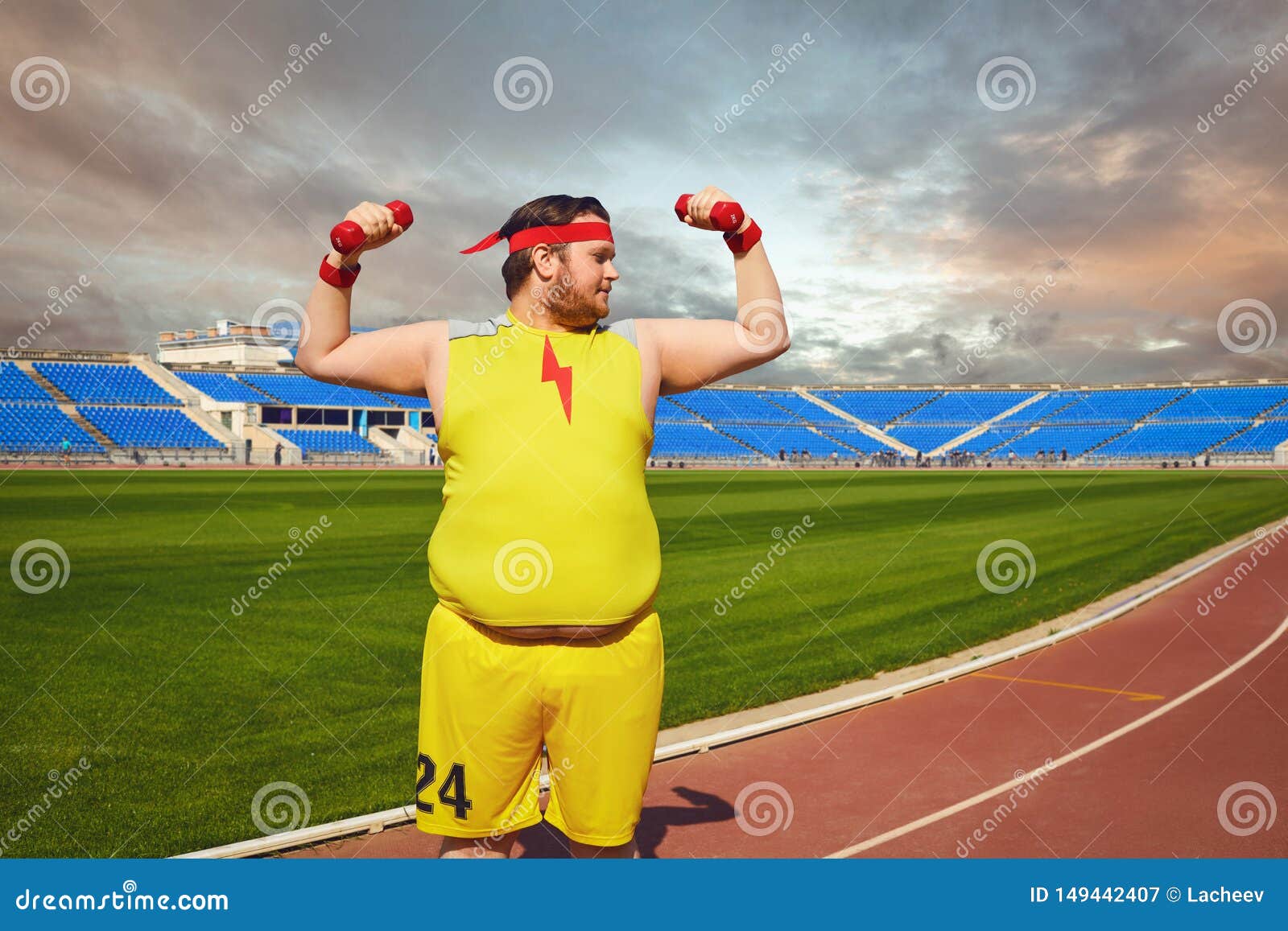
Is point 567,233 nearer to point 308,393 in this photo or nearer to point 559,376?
point 559,376

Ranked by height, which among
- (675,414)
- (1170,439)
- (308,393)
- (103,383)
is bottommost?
(103,383)

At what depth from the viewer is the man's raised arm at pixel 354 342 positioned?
2309mm

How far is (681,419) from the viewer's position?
70062mm

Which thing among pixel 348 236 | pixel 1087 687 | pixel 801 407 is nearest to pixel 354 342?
pixel 348 236

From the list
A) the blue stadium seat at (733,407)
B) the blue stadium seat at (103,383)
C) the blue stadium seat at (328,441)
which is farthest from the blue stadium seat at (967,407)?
the blue stadium seat at (103,383)

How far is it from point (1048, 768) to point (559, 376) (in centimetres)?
457

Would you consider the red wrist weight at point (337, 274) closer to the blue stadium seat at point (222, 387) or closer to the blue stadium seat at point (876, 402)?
the blue stadium seat at point (222, 387)

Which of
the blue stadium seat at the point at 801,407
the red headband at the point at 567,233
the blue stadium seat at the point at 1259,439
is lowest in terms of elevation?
the red headband at the point at 567,233

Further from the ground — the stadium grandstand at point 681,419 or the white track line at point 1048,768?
the stadium grandstand at point 681,419

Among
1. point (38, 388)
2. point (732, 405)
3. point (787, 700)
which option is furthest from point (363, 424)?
point (787, 700)

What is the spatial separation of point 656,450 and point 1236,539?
43309 millimetres

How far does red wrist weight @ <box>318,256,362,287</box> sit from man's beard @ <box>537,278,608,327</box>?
48cm

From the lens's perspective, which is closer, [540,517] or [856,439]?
[540,517]

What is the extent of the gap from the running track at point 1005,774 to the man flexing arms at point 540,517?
188 centimetres
